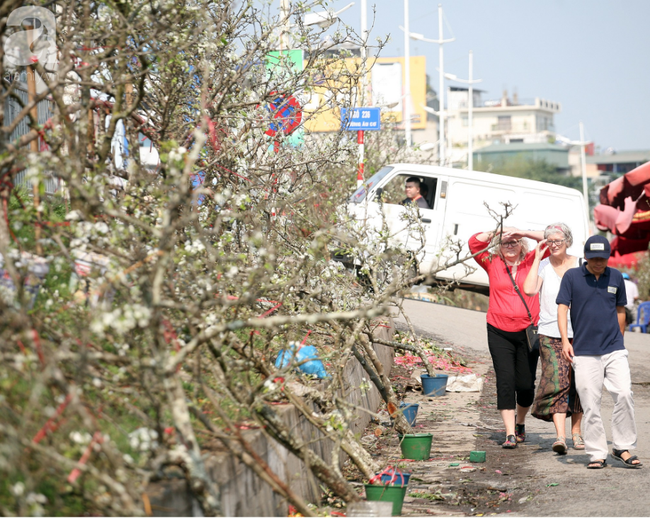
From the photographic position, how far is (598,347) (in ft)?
22.3

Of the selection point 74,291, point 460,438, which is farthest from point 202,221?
point 460,438

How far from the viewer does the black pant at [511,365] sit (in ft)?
24.8

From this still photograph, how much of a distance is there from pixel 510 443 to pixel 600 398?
106 cm

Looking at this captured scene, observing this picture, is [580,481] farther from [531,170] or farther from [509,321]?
[531,170]

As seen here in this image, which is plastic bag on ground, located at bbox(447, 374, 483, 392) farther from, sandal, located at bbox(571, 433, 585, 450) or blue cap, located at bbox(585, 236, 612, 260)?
blue cap, located at bbox(585, 236, 612, 260)

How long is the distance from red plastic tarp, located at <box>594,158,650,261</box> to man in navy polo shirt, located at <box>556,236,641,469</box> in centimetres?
701

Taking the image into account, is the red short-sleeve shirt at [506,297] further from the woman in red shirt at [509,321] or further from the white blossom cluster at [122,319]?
the white blossom cluster at [122,319]

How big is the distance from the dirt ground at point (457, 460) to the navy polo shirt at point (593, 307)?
3.79 ft

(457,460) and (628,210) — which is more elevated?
(628,210)

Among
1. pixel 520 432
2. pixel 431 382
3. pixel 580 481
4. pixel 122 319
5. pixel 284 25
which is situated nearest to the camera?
pixel 122 319

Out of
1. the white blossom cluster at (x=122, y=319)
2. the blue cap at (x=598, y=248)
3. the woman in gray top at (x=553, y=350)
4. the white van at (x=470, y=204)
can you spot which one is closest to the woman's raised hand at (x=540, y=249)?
the woman in gray top at (x=553, y=350)

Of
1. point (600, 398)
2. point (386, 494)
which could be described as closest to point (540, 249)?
point (600, 398)

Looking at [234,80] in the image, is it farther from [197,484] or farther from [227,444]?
[197,484]

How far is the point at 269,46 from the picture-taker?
26.9ft
